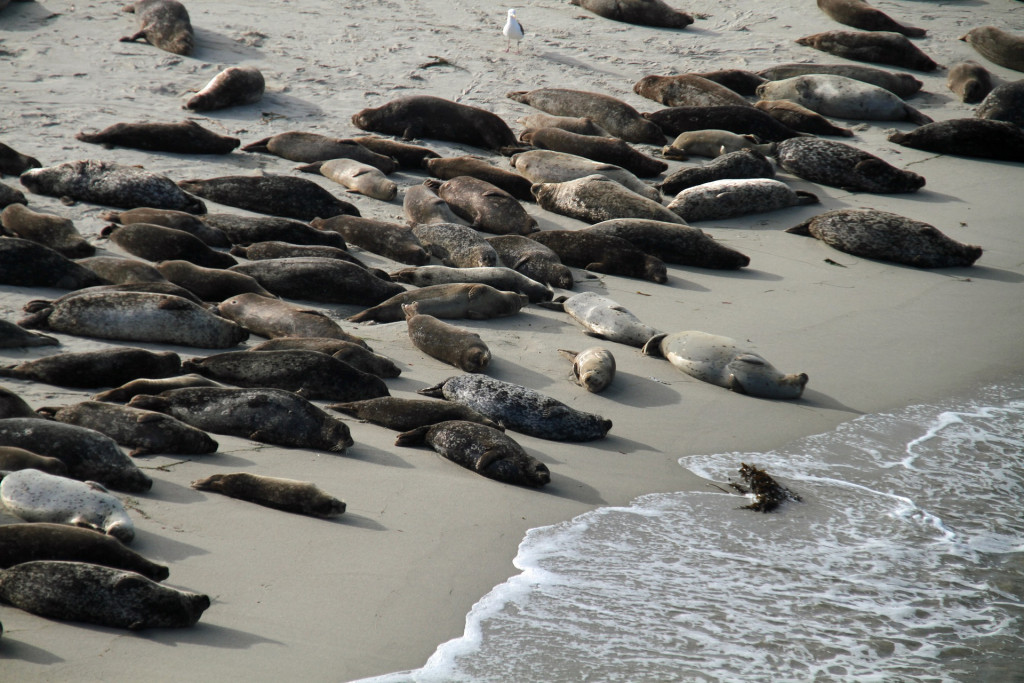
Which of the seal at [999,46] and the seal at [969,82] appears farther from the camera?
the seal at [999,46]

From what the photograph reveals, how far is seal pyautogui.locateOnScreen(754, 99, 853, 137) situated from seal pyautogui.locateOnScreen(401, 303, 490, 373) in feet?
23.4

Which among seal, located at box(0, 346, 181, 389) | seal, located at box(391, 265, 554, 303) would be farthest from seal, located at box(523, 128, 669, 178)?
seal, located at box(0, 346, 181, 389)

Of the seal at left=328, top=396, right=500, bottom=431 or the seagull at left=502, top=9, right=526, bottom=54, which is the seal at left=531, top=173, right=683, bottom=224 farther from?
the seagull at left=502, top=9, right=526, bottom=54

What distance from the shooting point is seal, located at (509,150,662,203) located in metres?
9.61

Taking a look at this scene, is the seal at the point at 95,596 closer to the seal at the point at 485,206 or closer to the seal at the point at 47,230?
the seal at the point at 47,230

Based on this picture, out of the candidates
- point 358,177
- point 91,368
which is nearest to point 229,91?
point 358,177

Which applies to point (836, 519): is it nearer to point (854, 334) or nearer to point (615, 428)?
point (615, 428)

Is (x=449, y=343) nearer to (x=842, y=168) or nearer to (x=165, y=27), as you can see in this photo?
(x=842, y=168)

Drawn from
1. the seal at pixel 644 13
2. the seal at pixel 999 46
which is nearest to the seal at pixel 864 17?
the seal at pixel 999 46

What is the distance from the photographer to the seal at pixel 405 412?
4.98 metres

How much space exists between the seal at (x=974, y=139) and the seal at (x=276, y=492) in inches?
387

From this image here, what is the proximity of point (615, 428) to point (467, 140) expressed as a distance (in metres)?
6.09

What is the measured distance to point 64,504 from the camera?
3537mm

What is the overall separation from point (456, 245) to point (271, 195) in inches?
65.8
